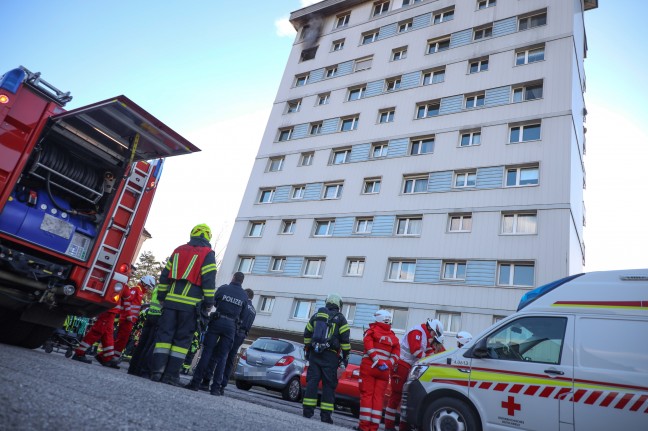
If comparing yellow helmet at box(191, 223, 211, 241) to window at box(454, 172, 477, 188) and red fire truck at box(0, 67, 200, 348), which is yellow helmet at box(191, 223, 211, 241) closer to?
red fire truck at box(0, 67, 200, 348)

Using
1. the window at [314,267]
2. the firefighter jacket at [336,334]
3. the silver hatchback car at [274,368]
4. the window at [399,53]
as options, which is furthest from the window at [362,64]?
the firefighter jacket at [336,334]

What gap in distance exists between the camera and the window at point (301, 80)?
99.7 ft

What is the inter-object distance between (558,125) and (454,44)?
27.9 feet

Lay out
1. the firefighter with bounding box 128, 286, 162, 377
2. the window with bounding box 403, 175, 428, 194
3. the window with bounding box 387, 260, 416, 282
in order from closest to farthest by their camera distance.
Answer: the firefighter with bounding box 128, 286, 162, 377 → the window with bounding box 387, 260, 416, 282 → the window with bounding box 403, 175, 428, 194

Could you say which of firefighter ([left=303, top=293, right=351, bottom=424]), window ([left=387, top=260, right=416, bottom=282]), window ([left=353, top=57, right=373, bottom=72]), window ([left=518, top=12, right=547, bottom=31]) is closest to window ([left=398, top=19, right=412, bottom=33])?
window ([left=353, top=57, right=373, bottom=72])

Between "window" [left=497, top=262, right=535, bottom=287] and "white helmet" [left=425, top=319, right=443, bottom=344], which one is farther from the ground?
"window" [left=497, top=262, right=535, bottom=287]

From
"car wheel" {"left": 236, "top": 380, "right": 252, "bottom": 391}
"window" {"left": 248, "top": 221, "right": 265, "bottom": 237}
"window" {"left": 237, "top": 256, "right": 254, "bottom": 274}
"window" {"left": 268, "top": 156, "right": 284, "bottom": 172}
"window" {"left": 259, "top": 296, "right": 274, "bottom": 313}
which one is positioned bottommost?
"car wheel" {"left": 236, "top": 380, "right": 252, "bottom": 391}

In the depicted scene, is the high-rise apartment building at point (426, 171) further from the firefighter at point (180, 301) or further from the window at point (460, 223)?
the firefighter at point (180, 301)

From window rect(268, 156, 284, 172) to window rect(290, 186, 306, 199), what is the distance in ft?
7.39

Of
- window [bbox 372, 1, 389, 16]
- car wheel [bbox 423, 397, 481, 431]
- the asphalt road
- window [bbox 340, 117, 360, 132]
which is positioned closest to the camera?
the asphalt road

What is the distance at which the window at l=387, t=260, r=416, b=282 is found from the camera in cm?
1955

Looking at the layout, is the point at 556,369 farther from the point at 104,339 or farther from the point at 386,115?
the point at 386,115

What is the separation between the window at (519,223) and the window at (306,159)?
12430 mm

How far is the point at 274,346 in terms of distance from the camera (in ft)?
36.6
